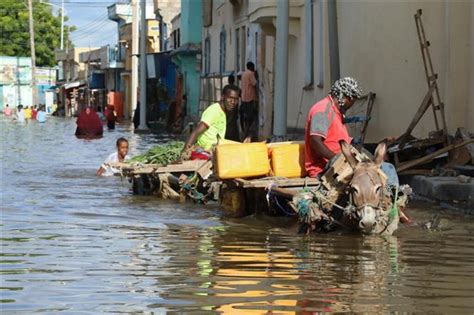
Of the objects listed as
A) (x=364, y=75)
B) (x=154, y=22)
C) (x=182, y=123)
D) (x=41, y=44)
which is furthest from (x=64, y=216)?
(x=41, y=44)

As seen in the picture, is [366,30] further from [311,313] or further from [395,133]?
[311,313]

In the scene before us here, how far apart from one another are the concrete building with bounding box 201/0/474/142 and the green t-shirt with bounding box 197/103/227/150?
3.42 meters

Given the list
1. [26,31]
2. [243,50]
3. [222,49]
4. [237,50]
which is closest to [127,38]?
[26,31]

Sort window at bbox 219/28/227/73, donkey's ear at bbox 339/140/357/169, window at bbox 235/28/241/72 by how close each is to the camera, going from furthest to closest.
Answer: window at bbox 219/28/227/73 → window at bbox 235/28/241/72 → donkey's ear at bbox 339/140/357/169

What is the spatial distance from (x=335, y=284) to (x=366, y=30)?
37.1 feet

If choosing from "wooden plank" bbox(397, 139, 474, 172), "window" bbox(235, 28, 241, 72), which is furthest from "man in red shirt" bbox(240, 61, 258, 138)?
"wooden plank" bbox(397, 139, 474, 172)

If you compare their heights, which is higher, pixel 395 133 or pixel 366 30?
pixel 366 30

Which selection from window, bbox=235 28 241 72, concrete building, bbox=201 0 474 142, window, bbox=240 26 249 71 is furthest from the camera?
window, bbox=235 28 241 72

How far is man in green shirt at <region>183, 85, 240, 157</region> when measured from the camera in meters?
12.6

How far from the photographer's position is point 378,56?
17.1m

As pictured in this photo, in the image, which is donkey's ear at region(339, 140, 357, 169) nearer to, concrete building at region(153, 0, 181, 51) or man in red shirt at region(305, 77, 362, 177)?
man in red shirt at region(305, 77, 362, 177)

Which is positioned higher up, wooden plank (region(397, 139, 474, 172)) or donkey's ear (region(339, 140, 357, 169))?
donkey's ear (region(339, 140, 357, 169))

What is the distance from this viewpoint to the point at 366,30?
58.0ft

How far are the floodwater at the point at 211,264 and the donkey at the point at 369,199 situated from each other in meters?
0.16
